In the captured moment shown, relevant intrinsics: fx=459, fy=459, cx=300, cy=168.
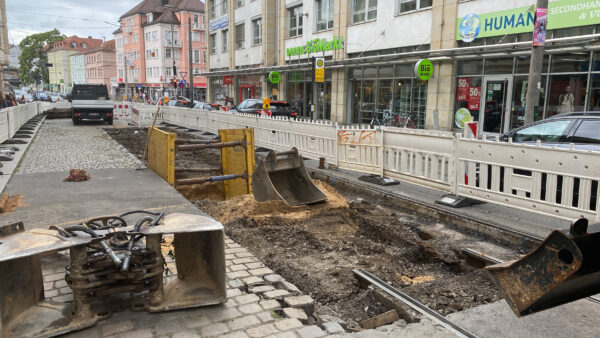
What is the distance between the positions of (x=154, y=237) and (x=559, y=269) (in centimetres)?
273

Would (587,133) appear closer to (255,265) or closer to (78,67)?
(255,265)

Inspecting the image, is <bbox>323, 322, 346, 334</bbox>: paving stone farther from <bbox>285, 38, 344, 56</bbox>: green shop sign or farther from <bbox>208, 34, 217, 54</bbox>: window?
<bbox>208, 34, 217, 54</bbox>: window

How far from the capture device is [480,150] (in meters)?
7.58

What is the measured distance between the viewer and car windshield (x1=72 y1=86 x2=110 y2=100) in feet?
90.1

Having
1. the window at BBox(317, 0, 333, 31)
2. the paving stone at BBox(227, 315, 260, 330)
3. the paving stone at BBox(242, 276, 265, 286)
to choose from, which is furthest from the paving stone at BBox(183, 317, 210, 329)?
the window at BBox(317, 0, 333, 31)

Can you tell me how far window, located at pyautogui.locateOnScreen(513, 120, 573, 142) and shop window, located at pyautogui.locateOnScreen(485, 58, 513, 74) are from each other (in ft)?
35.8

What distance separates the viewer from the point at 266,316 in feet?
12.5

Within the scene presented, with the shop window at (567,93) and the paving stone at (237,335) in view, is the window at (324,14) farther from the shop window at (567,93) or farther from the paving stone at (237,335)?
the paving stone at (237,335)

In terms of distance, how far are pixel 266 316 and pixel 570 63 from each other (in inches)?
645

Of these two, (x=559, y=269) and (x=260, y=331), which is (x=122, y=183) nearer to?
(x=260, y=331)

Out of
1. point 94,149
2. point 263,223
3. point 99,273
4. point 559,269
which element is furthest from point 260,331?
point 94,149

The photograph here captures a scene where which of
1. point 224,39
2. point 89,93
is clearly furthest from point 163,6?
point 89,93

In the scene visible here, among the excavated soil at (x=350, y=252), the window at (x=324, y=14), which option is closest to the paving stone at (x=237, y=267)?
the excavated soil at (x=350, y=252)

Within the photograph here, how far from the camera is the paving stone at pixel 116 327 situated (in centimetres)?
342
